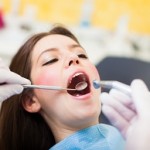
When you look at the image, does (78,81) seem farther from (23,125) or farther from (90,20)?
(90,20)

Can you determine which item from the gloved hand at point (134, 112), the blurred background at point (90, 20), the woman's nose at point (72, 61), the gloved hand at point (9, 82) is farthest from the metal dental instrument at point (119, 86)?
the blurred background at point (90, 20)

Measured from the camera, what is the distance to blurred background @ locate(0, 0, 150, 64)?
2598 millimetres

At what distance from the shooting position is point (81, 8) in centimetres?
274

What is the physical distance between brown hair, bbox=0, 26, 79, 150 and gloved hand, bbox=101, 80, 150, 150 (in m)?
0.27

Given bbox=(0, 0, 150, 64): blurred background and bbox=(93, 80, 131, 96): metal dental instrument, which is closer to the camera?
bbox=(93, 80, 131, 96): metal dental instrument

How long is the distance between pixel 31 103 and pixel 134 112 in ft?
1.18

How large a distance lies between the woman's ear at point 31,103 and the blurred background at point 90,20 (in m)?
1.29

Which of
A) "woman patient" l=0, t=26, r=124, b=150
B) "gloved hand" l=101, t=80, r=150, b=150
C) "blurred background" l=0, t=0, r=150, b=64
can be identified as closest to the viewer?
"gloved hand" l=101, t=80, r=150, b=150

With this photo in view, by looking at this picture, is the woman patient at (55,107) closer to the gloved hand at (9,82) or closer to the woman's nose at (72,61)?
the woman's nose at (72,61)

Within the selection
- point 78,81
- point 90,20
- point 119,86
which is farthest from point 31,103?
point 90,20

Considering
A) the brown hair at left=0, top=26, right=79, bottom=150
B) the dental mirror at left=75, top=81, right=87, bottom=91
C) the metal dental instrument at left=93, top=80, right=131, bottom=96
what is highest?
the metal dental instrument at left=93, top=80, right=131, bottom=96

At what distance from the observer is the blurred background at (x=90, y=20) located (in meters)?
2.60

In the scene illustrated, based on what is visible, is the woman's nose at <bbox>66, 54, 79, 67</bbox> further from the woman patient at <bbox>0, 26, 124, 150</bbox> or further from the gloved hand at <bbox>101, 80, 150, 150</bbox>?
the gloved hand at <bbox>101, 80, 150, 150</bbox>

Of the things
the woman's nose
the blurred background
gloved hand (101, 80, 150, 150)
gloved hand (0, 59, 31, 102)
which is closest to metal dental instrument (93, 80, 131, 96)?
gloved hand (101, 80, 150, 150)
